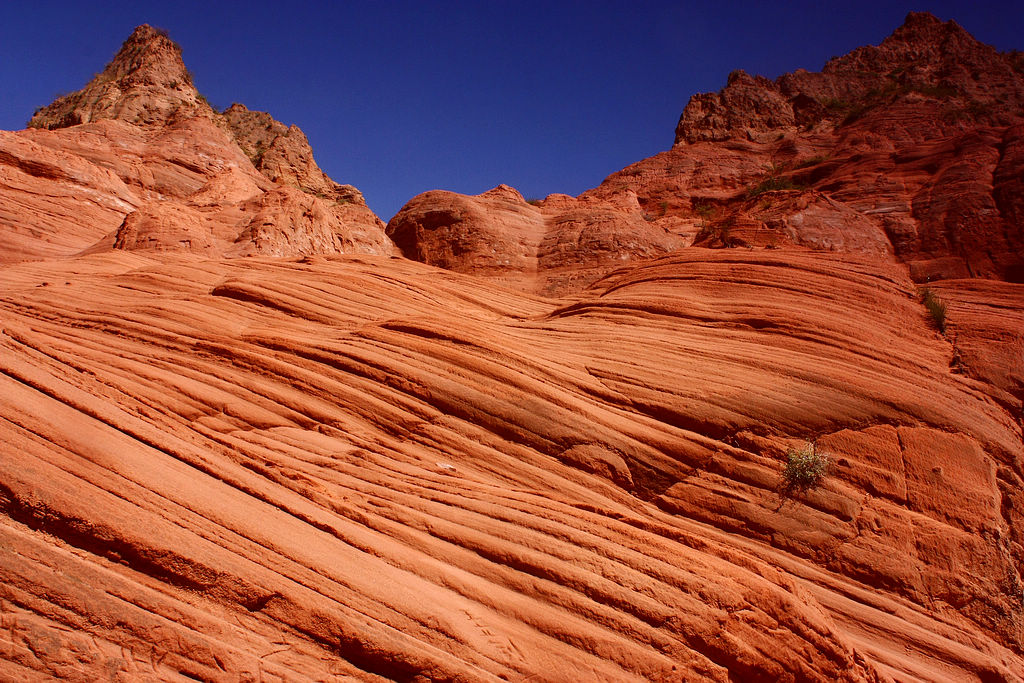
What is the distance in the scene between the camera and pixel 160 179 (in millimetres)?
28000

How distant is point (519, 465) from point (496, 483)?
52cm

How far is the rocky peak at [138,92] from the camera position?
3391 cm

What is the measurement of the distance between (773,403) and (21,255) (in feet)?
74.7

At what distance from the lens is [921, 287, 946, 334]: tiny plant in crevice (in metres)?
10.8

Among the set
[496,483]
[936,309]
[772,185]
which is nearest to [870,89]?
[772,185]

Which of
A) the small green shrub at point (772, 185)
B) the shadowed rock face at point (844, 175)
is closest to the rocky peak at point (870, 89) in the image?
the shadowed rock face at point (844, 175)

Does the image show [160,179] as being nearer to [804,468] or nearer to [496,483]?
[496,483]

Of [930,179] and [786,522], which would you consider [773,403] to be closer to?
[786,522]

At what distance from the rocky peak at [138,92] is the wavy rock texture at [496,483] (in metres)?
28.0

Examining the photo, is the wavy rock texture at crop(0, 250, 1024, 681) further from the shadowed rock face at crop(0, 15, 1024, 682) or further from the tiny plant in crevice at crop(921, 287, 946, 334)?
the tiny plant in crevice at crop(921, 287, 946, 334)

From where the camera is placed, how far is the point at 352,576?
4379mm

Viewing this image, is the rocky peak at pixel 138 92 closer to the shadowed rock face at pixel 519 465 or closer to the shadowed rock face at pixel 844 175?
the shadowed rock face at pixel 844 175

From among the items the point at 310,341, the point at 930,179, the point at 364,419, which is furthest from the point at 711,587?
the point at 930,179

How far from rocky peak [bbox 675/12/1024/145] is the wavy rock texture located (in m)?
29.9
